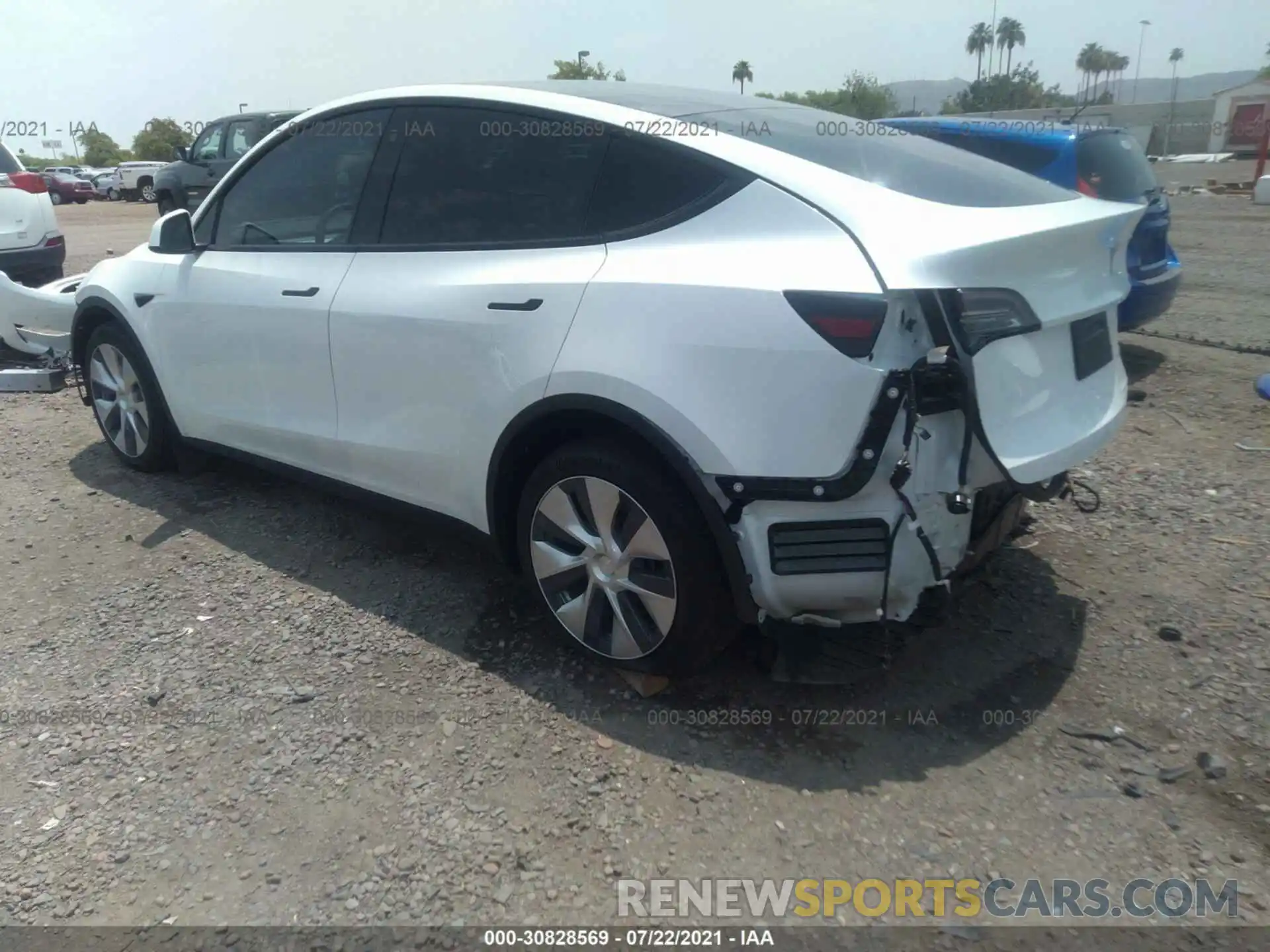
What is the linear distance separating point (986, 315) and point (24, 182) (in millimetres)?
9391

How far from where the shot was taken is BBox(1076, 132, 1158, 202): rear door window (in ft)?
Answer: 20.5

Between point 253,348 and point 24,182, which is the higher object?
point 24,182

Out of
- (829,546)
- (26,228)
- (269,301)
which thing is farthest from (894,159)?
(26,228)

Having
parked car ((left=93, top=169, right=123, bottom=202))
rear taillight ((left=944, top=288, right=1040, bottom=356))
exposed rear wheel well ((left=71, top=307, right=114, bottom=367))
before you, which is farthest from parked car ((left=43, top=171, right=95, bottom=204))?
rear taillight ((left=944, top=288, right=1040, bottom=356))

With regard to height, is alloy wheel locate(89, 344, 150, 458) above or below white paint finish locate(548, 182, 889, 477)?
below

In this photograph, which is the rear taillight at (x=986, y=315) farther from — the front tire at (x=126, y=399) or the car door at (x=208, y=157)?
the car door at (x=208, y=157)

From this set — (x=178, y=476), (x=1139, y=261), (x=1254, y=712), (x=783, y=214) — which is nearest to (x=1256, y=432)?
(x=1139, y=261)

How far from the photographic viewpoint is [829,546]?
8.59ft

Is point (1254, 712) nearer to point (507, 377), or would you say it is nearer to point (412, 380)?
point (507, 377)

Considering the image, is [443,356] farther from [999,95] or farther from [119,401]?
[999,95]

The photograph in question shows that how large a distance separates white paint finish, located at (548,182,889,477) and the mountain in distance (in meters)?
21.9

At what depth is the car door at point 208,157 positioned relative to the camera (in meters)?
16.5

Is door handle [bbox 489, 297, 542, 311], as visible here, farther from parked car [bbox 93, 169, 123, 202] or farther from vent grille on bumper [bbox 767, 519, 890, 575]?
parked car [bbox 93, 169, 123, 202]

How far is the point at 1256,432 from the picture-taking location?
208 inches
